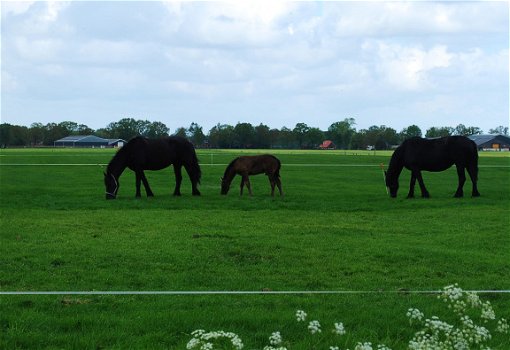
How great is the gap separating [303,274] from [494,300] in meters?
2.65

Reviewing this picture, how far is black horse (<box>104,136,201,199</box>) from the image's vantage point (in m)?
20.8

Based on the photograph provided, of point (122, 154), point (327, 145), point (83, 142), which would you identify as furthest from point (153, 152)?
point (327, 145)

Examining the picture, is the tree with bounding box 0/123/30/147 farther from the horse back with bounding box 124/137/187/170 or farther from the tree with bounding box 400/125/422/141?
the horse back with bounding box 124/137/187/170

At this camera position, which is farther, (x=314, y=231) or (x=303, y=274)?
(x=314, y=231)

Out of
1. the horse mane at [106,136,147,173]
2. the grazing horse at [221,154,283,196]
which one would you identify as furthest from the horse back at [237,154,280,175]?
the horse mane at [106,136,147,173]

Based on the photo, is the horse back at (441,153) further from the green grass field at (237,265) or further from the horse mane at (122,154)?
the horse mane at (122,154)

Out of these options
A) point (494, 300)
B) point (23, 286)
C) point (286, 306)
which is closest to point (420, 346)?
point (286, 306)

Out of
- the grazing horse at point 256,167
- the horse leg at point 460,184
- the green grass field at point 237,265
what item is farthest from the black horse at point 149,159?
the horse leg at point 460,184

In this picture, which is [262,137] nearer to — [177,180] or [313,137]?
[313,137]

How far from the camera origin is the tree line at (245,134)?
406 feet

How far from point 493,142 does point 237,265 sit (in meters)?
139

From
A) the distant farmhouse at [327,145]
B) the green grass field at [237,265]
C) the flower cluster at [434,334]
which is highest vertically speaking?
the distant farmhouse at [327,145]

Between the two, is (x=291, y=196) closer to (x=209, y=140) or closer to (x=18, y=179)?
(x=18, y=179)

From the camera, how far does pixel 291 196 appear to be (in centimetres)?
2170
